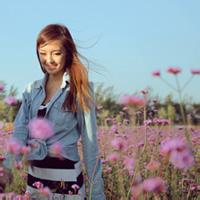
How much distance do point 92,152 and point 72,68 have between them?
345mm

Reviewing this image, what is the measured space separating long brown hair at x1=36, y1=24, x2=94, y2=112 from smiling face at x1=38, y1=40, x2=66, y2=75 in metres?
0.03

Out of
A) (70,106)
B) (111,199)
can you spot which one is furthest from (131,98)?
(111,199)

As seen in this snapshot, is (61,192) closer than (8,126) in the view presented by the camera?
Yes

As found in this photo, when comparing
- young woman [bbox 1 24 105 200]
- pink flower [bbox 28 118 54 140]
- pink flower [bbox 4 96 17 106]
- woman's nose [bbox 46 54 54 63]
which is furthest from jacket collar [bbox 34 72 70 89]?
pink flower [bbox 28 118 54 140]

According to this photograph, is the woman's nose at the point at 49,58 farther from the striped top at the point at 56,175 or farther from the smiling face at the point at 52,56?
the striped top at the point at 56,175

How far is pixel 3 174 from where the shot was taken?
1.45 m

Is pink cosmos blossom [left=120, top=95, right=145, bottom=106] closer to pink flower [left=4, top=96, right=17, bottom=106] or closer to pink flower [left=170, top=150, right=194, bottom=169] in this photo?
pink flower [left=170, top=150, right=194, bottom=169]

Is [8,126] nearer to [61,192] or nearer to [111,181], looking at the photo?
[111,181]

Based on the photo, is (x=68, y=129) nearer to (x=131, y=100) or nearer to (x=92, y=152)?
(x=92, y=152)

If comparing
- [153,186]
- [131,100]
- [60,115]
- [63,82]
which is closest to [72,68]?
[63,82]

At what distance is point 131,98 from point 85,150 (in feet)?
2.33

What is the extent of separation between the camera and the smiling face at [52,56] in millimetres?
1937

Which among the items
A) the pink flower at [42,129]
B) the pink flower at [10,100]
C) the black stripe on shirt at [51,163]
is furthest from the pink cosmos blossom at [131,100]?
the black stripe on shirt at [51,163]

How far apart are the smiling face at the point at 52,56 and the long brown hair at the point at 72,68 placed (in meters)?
0.03
